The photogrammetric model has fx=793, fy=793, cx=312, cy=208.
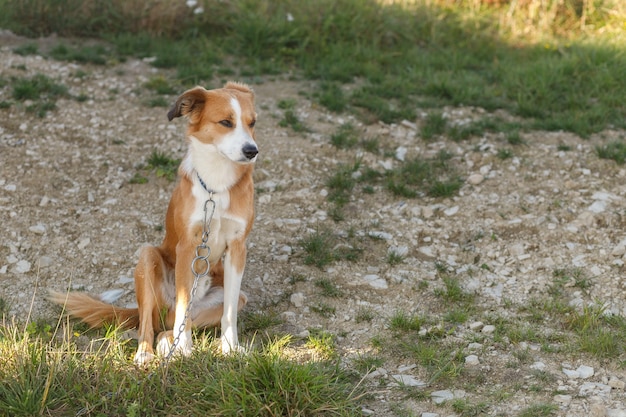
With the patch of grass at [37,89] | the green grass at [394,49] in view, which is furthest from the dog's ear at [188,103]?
the patch of grass at [37,89]

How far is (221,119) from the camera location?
13.8 feet

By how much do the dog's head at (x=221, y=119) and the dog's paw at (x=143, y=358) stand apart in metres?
1.12

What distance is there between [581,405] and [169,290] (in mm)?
2327

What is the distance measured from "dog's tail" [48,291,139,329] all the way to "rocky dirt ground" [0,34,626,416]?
1.06ft

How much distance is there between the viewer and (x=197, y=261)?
445cm

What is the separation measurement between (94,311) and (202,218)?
0.89 metres

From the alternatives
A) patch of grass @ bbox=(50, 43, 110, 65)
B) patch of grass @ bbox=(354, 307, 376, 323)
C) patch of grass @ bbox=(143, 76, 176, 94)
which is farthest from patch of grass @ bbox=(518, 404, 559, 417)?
patch of grass @ bbox=(50, 43, 110, 65)

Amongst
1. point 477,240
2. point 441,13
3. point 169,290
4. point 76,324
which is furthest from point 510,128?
point 76,324

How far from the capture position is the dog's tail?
4.55 metres

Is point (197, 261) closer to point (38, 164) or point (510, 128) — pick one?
point (38, 164)

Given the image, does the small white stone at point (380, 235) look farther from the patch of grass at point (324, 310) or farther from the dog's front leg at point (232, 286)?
the dog's front leg at point (232, 286)

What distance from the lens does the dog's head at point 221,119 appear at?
163 inches

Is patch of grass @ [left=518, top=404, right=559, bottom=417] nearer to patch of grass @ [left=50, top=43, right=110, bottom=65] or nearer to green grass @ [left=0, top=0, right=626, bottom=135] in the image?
green grass @ [left=0, top=0, right=626, bottom=135]

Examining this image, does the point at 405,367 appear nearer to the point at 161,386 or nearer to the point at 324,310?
the point at 324,310
